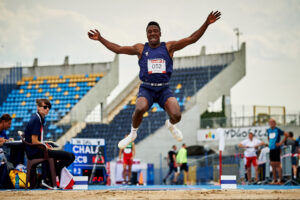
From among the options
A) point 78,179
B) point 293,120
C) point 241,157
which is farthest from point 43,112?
point 293,120

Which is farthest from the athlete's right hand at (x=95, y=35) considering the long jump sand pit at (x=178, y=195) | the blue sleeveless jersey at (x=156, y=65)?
the long jump sand pit at (x=178, y=195)

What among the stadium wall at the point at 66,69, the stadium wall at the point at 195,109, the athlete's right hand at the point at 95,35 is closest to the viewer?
the athlete's right hand at the point at 95,35

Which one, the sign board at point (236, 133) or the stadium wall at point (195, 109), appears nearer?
the sign board at point (236, 133)

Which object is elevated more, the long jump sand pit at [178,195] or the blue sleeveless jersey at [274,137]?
the blue sleeveless jersey at [274,137]

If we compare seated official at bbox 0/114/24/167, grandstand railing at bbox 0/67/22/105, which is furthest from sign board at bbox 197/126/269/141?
seated official at bbox 0/114/24/167

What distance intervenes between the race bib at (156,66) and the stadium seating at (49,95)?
21.1 metres

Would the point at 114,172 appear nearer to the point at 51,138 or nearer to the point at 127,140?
the point at 51,138

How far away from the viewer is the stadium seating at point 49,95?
30650 mm

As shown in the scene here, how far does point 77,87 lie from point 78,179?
22706 mm

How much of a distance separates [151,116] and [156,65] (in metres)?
21.0

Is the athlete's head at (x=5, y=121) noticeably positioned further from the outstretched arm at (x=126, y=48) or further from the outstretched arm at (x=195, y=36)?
the outstretched arm at (x=195, y=36)

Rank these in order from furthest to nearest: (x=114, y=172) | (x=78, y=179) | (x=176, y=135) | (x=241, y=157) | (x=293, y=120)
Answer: (x=293, y=120)
(x=114, y=172)
(x=241, y=157)
(x=78, y=179)
(x=176, y=135)

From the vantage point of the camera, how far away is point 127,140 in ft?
29.8

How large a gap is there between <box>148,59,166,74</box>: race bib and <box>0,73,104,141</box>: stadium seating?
21086 millimetres
